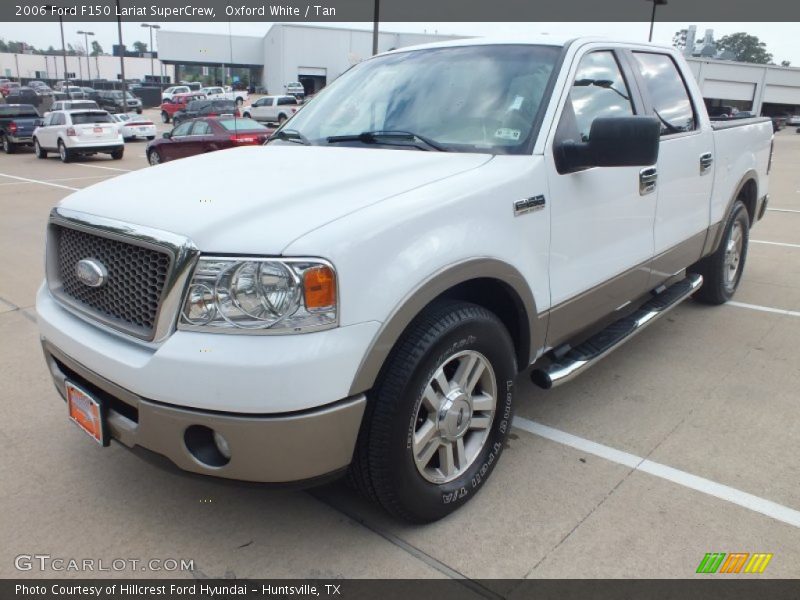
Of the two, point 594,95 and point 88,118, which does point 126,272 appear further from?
point 88,118

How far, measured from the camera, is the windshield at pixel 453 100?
300 centimetres

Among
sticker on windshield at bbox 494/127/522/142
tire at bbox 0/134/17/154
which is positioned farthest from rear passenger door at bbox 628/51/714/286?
tire at bbox 0/134/17/154

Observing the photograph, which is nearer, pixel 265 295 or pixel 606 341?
pixel 265 295

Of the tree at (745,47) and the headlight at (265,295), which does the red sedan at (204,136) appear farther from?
the tree at (745,47)

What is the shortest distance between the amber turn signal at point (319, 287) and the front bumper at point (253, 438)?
0.33m

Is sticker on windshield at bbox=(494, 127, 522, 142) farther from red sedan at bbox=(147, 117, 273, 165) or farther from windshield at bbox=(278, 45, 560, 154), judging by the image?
red sedan at bbox=(147, 117, 273, 165)

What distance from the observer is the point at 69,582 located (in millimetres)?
2369

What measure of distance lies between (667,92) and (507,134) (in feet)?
5.87

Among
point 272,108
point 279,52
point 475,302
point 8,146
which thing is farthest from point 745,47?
point 475,302

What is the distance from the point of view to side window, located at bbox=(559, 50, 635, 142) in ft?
10.3

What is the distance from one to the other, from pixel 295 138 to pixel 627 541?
8.25 ft

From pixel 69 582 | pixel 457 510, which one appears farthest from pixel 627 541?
pixel 69 582

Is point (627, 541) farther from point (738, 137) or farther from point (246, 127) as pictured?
point (246, 127)

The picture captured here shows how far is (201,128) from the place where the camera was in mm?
16156
